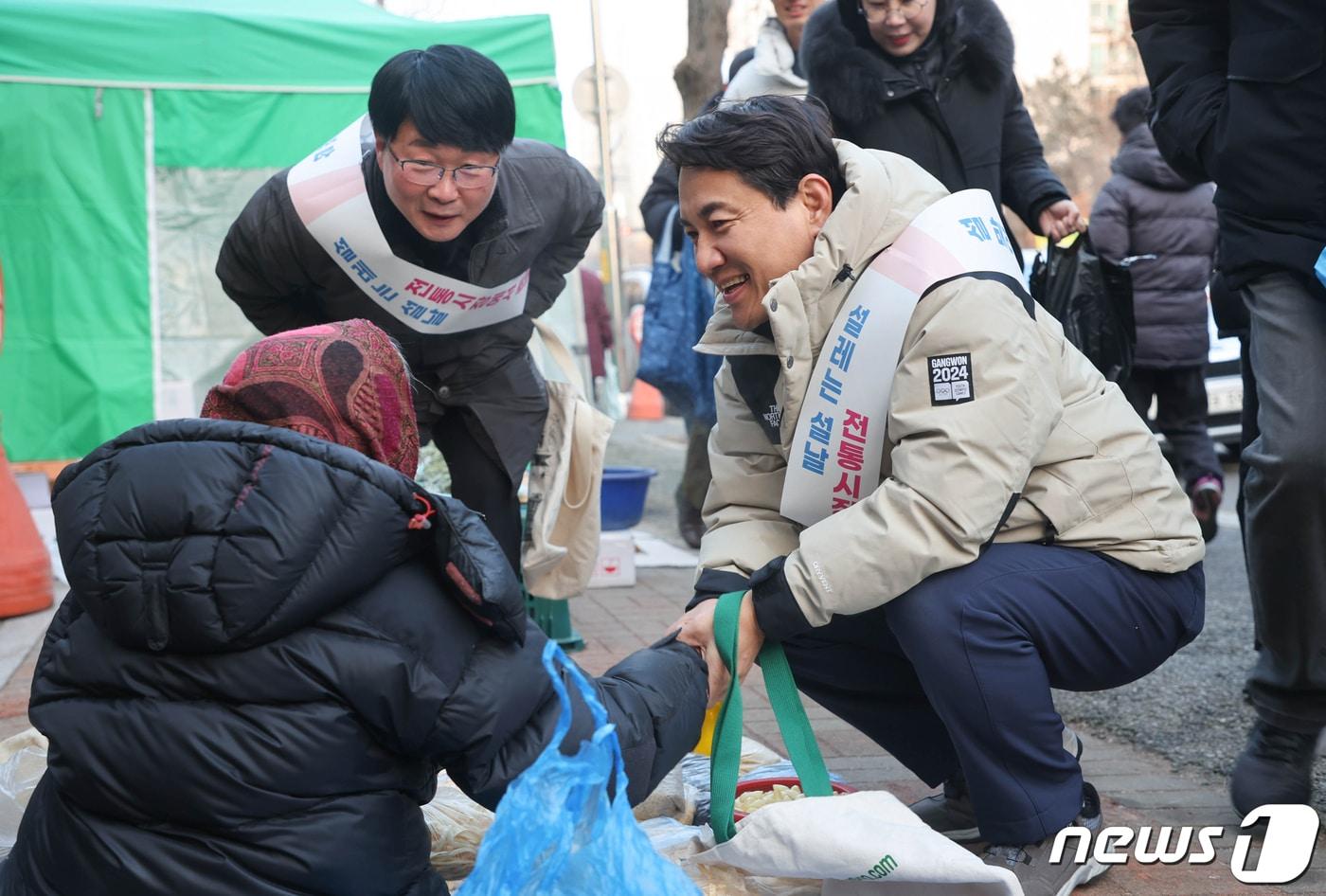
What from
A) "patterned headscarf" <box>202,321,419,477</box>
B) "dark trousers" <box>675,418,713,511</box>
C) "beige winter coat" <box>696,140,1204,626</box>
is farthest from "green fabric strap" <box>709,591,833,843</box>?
"dark trousers" <box>675,418,713,511</box>

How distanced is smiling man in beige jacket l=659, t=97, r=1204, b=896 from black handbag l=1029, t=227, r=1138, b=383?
115cm

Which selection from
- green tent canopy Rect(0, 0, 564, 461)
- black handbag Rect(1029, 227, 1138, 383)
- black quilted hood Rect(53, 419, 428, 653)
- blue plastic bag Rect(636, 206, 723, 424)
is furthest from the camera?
green tent canopy Rect(0, 0, 564, 461)

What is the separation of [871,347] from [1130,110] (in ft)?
17.0

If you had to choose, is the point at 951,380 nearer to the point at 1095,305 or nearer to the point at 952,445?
the point at 952,445

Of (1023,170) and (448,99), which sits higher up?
(448,99)

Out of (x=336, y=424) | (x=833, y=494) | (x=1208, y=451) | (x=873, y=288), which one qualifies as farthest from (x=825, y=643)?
(x=1208, y=451)

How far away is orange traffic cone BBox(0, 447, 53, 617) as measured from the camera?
5.19m

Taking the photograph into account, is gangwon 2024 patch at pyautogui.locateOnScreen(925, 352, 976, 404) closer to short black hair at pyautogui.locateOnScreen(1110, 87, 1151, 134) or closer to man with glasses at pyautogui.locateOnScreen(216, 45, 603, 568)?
man with glasses at pyautogui.locateOnScreen(216, 45, 603, 568)

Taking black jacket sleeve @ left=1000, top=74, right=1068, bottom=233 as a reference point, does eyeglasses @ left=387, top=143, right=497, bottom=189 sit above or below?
above

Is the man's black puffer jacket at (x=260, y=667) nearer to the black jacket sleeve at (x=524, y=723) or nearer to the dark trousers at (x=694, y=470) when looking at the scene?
the black jacket sleeve at (x=524, y=723)

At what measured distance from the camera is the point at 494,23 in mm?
7422

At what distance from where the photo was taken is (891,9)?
3.81 meters

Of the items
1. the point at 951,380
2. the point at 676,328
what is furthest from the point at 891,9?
the point at 676,328

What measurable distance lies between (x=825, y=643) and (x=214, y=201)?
6.15 m
